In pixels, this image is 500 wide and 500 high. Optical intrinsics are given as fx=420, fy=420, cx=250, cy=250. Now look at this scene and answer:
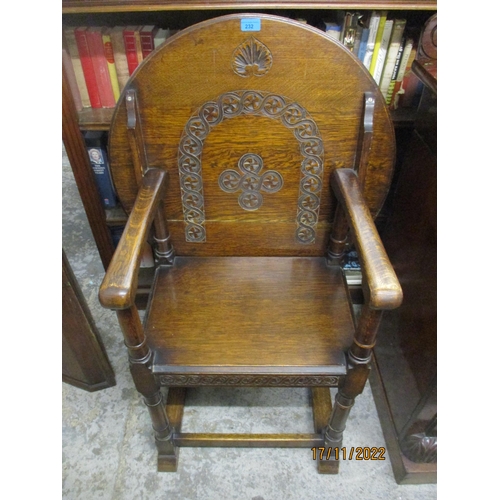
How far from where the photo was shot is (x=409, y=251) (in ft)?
3.96

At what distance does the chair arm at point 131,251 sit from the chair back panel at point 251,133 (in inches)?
3.2

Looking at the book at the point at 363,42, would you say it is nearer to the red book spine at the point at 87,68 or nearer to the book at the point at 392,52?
the book at the point at 392,52

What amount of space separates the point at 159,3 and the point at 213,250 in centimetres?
65

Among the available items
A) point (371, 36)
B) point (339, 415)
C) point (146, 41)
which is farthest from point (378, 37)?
point (339, 415)

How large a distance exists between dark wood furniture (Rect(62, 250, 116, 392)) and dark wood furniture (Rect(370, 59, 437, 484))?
3.09 ft

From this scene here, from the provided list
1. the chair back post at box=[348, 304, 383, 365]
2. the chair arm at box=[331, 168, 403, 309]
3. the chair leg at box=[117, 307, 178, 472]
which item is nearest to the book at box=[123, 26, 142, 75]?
the chair arm at box=[331, 168, 403, 309]

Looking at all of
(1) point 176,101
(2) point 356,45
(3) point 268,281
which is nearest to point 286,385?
(3) point 268,281

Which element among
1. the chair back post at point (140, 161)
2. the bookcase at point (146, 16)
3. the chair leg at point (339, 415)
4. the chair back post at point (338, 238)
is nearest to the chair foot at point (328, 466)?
the chair leg at point (339, 415)

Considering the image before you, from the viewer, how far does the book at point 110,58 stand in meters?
1.21

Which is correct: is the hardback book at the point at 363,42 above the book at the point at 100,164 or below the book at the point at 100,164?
above

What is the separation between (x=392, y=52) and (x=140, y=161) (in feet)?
2.59

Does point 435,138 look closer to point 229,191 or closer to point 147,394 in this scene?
point 229,191
